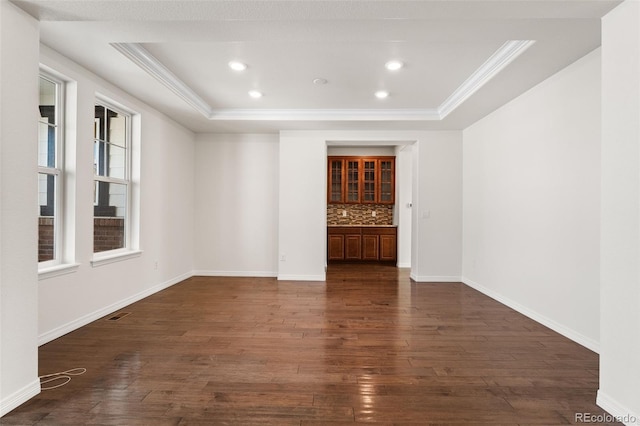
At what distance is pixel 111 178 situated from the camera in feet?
12.3

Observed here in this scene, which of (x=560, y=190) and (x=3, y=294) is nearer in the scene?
(x=3, y=294)

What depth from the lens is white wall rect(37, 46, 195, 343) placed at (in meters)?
2.92

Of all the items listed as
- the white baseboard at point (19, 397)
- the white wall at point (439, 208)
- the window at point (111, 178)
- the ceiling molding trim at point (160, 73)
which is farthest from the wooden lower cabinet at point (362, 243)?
the white baseboard at point (19, 397)

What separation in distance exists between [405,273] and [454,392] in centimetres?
406

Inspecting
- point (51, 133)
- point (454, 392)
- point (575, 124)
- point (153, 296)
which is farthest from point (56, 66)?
point (575, 124)

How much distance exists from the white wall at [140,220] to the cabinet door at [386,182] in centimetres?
399

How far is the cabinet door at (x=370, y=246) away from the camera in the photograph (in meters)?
6.97

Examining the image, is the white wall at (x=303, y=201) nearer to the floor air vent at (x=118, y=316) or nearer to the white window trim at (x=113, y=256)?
the white window trim at (x=113, y=256)

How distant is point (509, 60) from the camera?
114 inches

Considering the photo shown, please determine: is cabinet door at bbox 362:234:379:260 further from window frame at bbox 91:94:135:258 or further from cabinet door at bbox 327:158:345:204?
window frame at bbox 91:94:135:258

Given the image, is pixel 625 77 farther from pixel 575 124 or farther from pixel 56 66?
pixel 56 66

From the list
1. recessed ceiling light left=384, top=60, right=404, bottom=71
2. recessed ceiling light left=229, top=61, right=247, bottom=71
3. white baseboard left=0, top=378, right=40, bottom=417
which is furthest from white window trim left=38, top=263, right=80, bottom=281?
recessed ceiling light left=384, top=60, right=404, bottom=71

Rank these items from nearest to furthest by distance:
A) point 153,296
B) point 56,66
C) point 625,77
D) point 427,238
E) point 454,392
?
point 625,77 → point 454,392 → point 56,66 → point 153,296 → point 427,238

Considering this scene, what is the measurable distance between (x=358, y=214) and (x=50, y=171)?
18.9 feet
